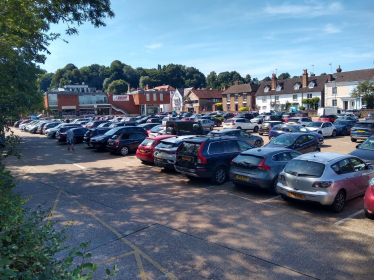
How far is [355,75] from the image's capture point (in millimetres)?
58750

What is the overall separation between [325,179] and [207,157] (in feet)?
13.5

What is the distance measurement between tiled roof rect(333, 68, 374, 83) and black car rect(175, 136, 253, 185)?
186 ft

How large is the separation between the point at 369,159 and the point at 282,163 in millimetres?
3819

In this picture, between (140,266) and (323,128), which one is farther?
(323,128)

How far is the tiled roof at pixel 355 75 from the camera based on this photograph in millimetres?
56594

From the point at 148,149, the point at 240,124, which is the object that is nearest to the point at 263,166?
the point at 148,149

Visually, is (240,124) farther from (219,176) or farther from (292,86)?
(292,86)

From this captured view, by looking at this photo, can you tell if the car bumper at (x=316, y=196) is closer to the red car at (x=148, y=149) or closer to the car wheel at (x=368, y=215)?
the car wheel at (x=368, y=215)

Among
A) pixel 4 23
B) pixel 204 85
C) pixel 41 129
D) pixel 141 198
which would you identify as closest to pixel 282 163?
pixel 141 198

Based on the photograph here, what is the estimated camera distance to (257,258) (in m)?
5.49

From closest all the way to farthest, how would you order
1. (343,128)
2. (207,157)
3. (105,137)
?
(207,157) < (105,137) < (343,128)

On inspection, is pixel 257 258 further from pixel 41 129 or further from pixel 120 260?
pixel 41 129

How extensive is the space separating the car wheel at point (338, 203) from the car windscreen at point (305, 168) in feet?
2.53

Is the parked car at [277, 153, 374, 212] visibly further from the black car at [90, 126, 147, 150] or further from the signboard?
the signboard
